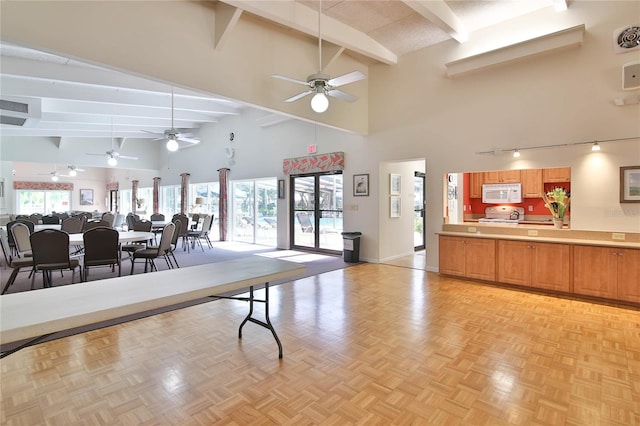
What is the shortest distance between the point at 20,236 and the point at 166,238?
2289 mm

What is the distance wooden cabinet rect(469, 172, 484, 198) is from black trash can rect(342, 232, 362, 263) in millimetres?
2768

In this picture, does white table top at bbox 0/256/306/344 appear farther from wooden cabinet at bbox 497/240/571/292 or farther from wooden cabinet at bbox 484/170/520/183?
wooden cabinet at bbox 484/170/520/183

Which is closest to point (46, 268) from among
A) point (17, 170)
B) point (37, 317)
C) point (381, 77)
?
point (37, 317)

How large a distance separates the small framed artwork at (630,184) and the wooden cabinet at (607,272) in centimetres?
76

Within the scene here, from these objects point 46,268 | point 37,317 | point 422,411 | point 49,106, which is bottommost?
point 422,411

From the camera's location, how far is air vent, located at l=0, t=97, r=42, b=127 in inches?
251

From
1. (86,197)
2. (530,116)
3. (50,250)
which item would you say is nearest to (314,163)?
(530,116)

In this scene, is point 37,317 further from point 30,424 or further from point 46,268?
point 46,268

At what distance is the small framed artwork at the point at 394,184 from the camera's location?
726 centimetres

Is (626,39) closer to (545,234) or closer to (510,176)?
(545,234)

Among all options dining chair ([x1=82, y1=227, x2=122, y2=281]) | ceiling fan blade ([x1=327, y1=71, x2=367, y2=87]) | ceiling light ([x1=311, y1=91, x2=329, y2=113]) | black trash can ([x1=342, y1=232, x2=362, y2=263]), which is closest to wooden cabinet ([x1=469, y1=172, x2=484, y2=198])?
black trash can ([x1=342, y1=232, x2=362, y2=263])

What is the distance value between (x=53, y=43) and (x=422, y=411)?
4.52 m

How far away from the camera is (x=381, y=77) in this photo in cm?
677

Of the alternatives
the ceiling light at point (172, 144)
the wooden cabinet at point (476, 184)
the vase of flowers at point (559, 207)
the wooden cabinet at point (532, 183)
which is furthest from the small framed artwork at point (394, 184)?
the ceiling light at point (172, 144)
